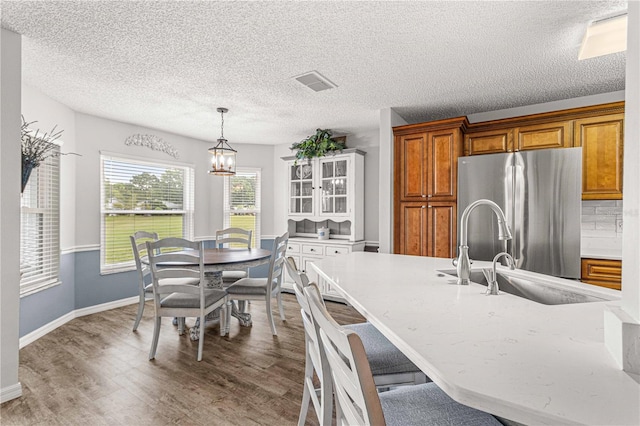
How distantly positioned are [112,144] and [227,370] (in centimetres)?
338

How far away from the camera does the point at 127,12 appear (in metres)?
1.98

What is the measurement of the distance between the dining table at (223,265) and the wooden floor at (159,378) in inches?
4.5

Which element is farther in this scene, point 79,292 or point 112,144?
point 112,144

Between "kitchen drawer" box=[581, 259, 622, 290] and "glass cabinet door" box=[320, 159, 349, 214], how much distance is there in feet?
9.31

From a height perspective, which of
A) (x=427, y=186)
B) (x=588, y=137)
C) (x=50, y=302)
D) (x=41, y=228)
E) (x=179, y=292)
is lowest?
(x=50, y=302)

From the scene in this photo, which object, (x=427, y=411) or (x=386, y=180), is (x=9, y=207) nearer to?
(x=427, y=411)

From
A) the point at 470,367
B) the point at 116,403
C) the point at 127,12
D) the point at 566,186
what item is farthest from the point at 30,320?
the point at 566,186

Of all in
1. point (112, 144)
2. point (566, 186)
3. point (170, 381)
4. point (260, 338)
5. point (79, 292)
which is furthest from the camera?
point (112, 144)

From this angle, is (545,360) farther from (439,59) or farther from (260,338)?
(260,338)

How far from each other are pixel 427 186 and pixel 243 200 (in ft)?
10.6

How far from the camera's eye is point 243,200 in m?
5.64

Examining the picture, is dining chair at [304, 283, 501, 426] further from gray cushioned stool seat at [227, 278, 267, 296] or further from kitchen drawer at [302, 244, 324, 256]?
kitchen drawer at [302, 244, 324, 256]

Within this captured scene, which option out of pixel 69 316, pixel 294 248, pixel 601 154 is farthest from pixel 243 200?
pixel 601 154


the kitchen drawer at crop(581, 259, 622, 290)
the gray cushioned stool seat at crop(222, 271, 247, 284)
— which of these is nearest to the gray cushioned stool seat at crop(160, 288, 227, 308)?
the gray cushioned stool seat at crop(222, 271, 247, 284)
